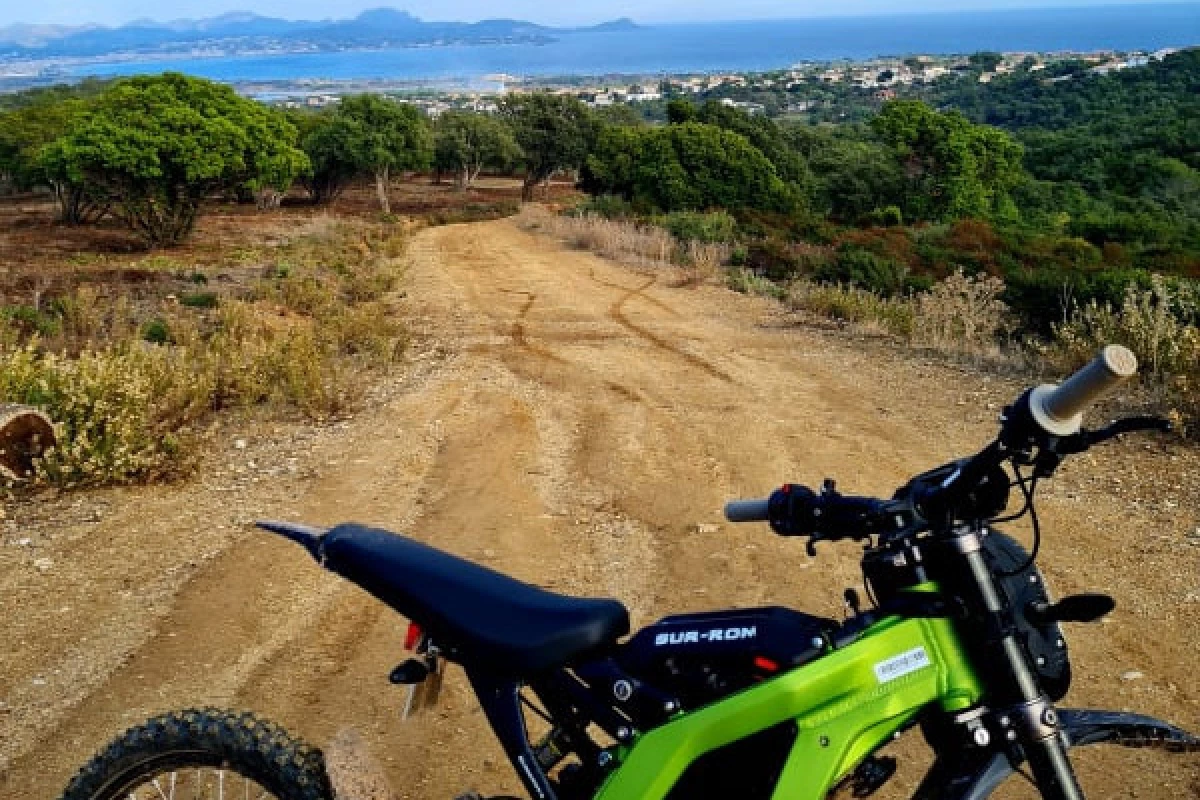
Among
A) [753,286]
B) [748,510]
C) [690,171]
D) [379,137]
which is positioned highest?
[748,510]

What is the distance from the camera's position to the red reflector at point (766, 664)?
6.23 ft

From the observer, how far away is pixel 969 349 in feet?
32.5

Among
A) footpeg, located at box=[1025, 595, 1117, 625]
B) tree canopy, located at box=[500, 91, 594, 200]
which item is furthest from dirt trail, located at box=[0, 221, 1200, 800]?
tree canopy, located at box=[500, 91, 594, 200]

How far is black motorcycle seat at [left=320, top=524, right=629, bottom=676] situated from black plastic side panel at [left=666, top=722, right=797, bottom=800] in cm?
31

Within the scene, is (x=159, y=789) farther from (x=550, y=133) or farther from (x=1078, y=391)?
(x=550, y=133)

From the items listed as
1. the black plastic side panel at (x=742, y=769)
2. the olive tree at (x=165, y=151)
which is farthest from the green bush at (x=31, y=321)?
the olive tree at (x=165, y=151)

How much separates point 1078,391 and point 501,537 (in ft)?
14.1

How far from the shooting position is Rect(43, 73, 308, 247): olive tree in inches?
927

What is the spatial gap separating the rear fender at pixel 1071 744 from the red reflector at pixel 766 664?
36 cm

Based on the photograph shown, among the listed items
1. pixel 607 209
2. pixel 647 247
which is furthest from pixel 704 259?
pixel 607 209

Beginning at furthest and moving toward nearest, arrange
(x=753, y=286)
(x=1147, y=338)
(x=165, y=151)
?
(x=165, y=151), (x=753, y=286), (x=1147, y=338)

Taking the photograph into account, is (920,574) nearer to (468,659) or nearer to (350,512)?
(468,659)

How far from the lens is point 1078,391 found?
5.06 ft

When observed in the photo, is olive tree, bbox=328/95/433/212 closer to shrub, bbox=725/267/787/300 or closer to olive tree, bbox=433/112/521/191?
olive tree, bbox=433/112/521/191
